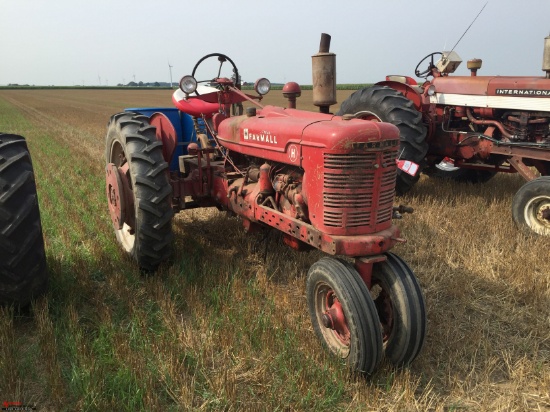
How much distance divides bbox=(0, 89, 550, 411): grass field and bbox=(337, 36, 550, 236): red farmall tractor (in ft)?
3.52

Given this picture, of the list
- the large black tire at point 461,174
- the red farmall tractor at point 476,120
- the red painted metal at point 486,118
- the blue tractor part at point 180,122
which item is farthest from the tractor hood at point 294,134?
the large black tire at point 461,174

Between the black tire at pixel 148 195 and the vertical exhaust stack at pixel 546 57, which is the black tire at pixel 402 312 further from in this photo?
the vertical exhaust stack at pixel 546 57

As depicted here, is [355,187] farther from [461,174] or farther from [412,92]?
[461,174]

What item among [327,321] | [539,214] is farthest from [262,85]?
[539,214]

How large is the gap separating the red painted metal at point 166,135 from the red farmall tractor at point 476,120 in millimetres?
2408

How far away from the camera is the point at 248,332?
2.87 metres

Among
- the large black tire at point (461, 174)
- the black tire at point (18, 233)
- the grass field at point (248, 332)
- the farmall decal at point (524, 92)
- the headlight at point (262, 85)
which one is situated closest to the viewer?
the grass field at point (248, 332)

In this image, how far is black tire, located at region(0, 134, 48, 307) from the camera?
2824 millimetres

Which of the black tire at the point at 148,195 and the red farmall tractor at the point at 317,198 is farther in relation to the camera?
the black tire at the point at 148,195

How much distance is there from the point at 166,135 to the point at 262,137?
3.83 feet

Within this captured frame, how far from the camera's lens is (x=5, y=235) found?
110 inches

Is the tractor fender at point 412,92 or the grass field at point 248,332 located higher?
the tractor fender at point 412,92

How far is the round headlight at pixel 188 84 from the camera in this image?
3.89 meters

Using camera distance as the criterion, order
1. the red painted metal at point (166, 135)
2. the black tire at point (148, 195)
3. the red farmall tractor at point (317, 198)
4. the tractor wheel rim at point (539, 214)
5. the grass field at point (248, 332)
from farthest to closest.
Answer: the tractor wheel rim at point (539, 214) → the red painted metal at point (166, 135) → the black tire at point (148, 195) → the red farmall tractor at point (317, 198) → the grass field at point (248, 332)
